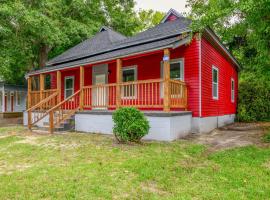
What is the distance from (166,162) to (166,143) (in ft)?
6.94

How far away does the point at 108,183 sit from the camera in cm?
418

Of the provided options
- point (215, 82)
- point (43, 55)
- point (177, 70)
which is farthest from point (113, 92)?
point (43, 55)

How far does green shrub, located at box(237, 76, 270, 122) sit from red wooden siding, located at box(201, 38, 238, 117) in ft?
2.11

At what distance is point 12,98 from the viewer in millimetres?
25438

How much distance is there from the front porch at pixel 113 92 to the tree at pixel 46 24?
130 inches

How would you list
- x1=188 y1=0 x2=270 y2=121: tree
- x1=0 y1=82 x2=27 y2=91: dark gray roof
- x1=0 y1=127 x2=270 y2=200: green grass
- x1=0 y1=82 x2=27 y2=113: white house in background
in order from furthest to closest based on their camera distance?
x1=0 y1=82 x2=27 y2=113: white house in background
x1=0 y1=82 x2=27 y2=91: dark gray roof
x1=188 y1=0 x2=270 y2=121: tree
x1=0 y1=127 x2=270 y2=200: green grass

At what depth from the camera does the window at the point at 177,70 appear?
10.2m

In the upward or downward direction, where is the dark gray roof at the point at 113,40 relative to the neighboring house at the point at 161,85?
upward

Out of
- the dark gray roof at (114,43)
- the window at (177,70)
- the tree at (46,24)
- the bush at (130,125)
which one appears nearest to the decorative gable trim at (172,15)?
the dark gray roof at (114,43)

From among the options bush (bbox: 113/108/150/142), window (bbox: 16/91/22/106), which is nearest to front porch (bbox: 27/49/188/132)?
bush (bbox: 113/108/150/142)

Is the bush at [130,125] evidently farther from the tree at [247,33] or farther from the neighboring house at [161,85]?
the tree at [247,33]

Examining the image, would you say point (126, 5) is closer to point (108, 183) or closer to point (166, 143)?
point (166, 143)

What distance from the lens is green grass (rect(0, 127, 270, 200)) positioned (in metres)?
3.83

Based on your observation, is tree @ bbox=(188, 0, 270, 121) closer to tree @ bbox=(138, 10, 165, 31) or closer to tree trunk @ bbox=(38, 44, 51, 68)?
tree trunk @ bbox=(38, 44, 51, 68)
